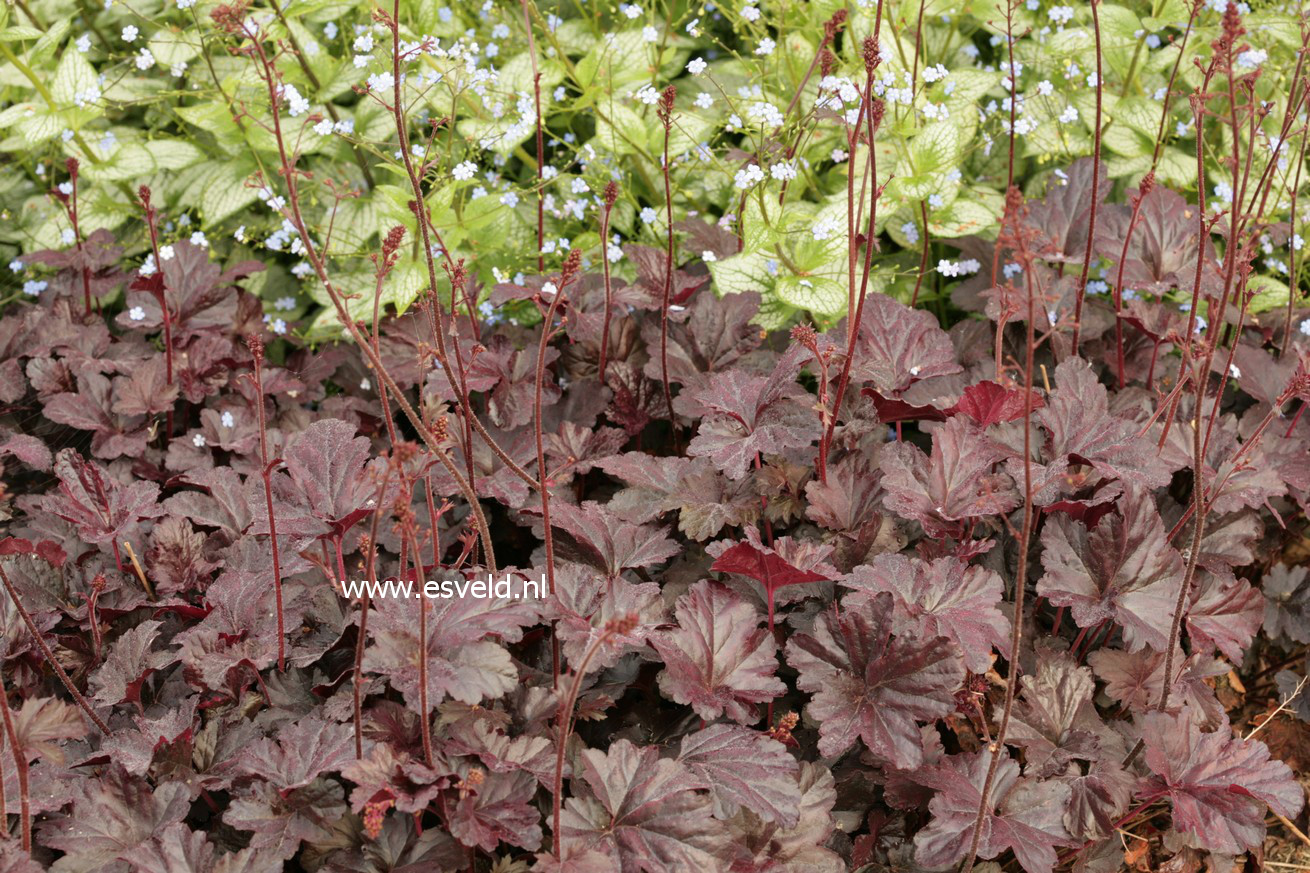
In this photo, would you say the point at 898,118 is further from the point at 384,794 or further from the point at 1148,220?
the point at 384,794

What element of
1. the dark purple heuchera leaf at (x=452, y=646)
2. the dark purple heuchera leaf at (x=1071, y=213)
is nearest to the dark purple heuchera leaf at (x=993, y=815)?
the dark purple heuchera leaf at (x=452, y=646)

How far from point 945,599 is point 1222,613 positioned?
0.63 meters

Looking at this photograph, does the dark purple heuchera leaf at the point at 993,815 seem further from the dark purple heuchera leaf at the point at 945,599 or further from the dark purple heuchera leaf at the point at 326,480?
the dark purple heuchera leaf at the point at 326,480

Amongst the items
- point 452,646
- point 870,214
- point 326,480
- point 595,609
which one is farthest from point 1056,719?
point 326,480

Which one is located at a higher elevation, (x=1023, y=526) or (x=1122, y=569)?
(x=1023, y=526)

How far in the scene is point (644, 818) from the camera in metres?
1.81

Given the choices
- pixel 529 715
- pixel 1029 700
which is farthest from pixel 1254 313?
pixel 529 715

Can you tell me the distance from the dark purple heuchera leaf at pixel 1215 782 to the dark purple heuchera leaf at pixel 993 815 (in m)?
0.19

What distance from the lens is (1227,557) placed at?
239cm

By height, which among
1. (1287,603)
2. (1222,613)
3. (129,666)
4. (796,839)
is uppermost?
(129,666)

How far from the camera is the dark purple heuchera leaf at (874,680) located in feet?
6.40

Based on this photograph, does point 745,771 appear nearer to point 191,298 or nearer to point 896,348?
point 896,348

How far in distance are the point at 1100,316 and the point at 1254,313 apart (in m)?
0.56

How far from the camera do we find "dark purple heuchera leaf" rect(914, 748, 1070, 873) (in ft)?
6.41
